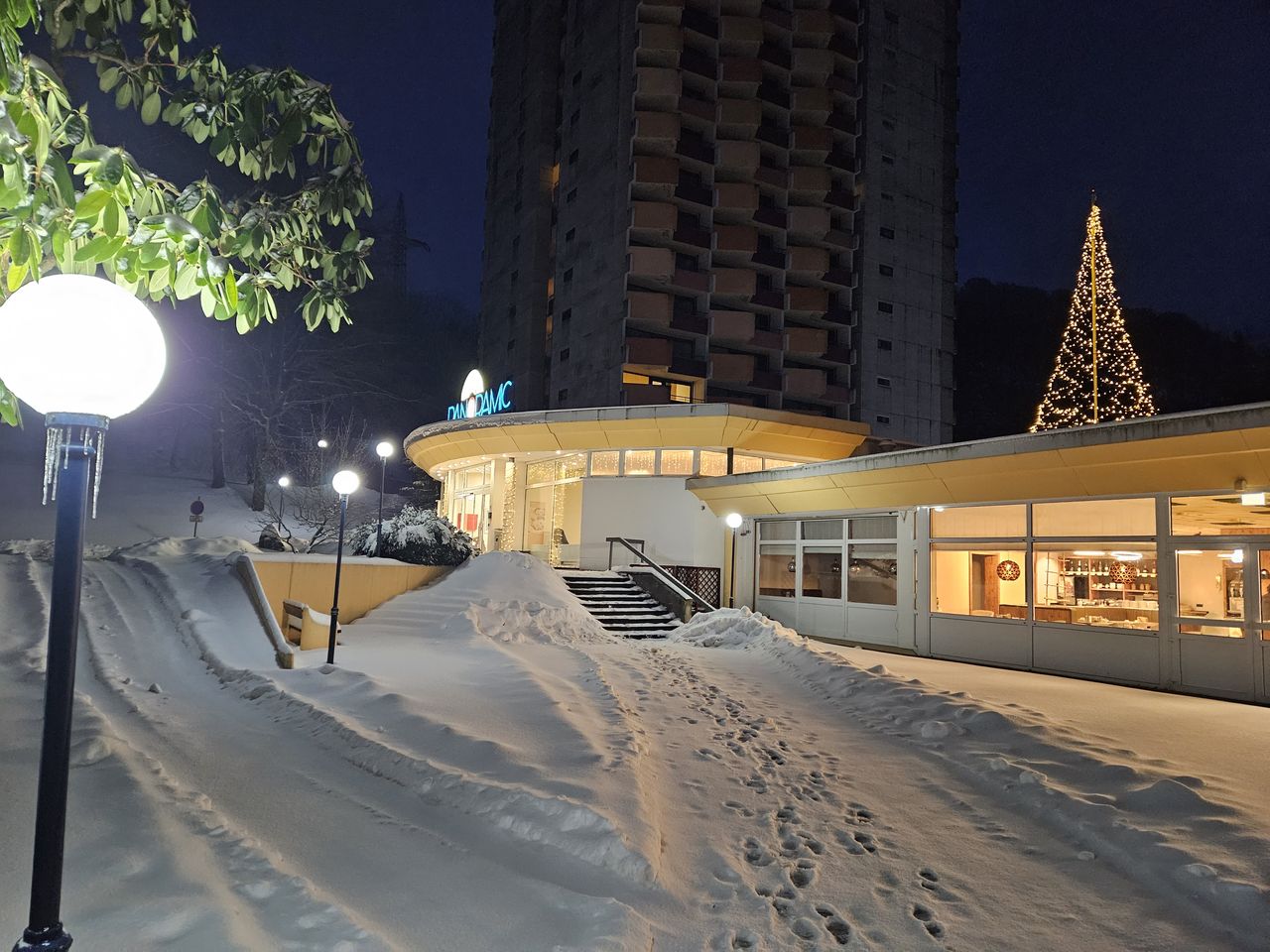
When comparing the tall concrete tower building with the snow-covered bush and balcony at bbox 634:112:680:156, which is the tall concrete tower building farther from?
the snow-covered bush

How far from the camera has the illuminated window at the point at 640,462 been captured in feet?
80.5

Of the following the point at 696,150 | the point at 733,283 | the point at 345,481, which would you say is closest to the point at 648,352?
the point at 733,283

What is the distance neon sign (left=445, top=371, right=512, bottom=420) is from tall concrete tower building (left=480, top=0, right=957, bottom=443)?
6.86 metres

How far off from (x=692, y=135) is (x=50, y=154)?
40.1 metres

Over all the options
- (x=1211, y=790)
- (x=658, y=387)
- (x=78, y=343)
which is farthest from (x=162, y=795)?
(x=658, y=387)

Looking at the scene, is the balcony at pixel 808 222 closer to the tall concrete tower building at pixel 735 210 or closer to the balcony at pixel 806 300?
the tall concrete tower building at pixel 735 210

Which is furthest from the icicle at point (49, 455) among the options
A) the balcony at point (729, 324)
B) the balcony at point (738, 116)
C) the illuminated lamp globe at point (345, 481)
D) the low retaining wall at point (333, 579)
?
the balcony at point (738, 116)

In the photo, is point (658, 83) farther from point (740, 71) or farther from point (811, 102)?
point (811, 102)

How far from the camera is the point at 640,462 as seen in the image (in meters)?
24.7

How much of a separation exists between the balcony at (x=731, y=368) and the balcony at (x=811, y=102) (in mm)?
13825

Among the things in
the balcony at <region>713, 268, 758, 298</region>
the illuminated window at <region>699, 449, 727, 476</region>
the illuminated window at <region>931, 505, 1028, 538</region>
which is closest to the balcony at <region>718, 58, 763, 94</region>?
the balcony at <region>713, 268, 758, 298</region>

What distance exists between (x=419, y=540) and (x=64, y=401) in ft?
52.2

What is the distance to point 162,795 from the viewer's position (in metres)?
5.23

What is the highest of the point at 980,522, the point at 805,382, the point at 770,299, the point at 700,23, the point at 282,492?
the point at 700,23
